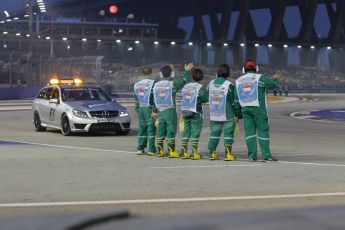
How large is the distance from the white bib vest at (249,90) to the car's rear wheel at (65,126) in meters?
8.34

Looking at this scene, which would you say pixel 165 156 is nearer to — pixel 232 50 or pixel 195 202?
pixel 195 202

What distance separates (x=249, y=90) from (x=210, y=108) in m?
0.73

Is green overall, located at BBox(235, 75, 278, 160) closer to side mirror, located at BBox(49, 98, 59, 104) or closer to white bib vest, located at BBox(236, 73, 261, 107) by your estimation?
white bib vest, located at BBox(236, 73, 261, 107)

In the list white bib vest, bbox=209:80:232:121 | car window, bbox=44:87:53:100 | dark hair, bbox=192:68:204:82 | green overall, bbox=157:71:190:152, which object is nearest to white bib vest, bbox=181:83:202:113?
dark hair, bbox=192:68:204:82

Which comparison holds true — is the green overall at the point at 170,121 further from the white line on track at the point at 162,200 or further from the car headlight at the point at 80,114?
the car headlight at the point at 80,114

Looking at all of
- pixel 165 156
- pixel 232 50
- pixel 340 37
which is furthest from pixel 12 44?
pixel 165 156

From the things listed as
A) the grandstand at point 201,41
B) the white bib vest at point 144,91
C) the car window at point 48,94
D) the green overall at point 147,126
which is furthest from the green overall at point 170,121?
the grandstand at point 201,41

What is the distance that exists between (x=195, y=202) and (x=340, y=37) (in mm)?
111353

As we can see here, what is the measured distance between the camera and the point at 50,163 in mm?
13477

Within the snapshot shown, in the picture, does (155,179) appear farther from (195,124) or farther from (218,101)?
(195,124)

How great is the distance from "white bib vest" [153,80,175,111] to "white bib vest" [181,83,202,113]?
303mm

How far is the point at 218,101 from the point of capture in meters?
13.6

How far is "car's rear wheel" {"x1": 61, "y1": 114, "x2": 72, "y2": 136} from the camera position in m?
21.0

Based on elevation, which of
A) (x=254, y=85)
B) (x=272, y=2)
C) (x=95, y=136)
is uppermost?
(x=272, y=2)
